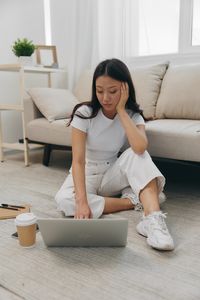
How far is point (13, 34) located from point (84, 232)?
252 cm

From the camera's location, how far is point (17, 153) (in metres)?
2.96

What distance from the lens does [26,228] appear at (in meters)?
1.08

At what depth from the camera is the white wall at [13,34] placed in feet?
9.68

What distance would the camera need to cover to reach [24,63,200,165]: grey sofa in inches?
63.6

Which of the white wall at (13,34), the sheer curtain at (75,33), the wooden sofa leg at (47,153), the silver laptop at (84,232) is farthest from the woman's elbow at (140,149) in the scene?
the white wall at (13,34)

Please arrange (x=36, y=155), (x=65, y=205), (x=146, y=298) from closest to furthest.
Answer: (x=146, y=298), (x=65, y=205), (x=36, y=155)

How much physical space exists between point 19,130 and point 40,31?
97cm

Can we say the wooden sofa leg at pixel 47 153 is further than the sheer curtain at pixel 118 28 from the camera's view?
No

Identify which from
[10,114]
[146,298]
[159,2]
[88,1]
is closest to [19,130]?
[10,114]

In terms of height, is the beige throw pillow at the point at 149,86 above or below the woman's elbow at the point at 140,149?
above

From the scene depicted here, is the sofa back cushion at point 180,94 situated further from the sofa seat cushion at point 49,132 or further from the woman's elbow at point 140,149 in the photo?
the woman's elbow at point 140,149

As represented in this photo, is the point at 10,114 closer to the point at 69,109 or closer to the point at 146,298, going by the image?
the point at 69,109

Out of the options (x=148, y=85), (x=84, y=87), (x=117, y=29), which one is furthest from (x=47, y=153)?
(x=117, y=29)

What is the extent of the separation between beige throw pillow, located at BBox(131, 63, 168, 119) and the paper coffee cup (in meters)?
1.26
